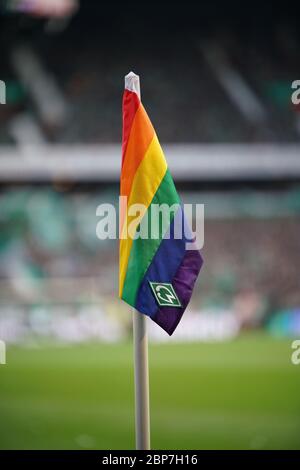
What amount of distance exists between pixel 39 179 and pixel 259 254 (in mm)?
6244

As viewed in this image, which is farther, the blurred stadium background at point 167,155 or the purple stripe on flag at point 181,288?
the blurred stadium background at point 167,155

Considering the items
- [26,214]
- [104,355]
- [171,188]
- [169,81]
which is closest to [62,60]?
[169,81]

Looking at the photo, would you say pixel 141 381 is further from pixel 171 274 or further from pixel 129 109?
pixel 129 109

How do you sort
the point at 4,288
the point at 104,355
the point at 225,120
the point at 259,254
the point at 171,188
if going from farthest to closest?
the point at 225,120 → the point at 259,254 → the point at 4,288 → the point at 104,355 → the point at 171,188

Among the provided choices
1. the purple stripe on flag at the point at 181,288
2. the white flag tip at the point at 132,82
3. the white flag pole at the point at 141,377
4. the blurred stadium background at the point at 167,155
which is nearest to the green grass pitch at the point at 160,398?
the blurred stadium background at the point at 167,155

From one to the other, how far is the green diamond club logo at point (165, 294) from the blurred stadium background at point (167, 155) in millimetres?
9723

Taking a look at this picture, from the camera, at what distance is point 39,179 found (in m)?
19.6

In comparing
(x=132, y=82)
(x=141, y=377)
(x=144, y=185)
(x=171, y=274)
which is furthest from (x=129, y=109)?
(x=141, y=377)

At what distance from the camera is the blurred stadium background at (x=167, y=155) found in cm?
1588

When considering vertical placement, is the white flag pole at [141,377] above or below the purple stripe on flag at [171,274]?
below

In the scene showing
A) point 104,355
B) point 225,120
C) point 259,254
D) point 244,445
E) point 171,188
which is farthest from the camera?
point 225,120

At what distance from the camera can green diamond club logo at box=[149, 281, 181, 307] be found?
318cm

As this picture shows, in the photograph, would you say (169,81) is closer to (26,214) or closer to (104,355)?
(26,214)

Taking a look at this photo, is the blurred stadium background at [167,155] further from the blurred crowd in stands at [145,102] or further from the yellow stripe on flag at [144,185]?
the yellow stripe on flag at [144,185]
